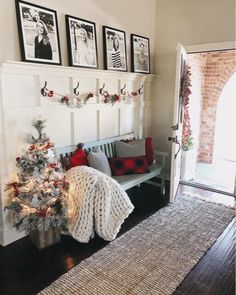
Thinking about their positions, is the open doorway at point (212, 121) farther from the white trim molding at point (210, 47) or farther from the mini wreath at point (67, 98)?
the mini wreath at point (67, 98)

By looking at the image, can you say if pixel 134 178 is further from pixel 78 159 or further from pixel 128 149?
pixel 78 159

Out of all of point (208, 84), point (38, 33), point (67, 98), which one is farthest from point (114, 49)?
point (208, 84)

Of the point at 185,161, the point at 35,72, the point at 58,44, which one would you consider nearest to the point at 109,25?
the point at 58,44

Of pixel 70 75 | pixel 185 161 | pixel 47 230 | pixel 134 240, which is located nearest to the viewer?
pixel 47 230

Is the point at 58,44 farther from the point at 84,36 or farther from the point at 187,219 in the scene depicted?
the point at 187,219

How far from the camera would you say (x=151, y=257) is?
2.42 metres

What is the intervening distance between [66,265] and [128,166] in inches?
57.5

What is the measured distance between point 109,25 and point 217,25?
58.0 inches

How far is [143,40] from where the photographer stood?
3977 mm

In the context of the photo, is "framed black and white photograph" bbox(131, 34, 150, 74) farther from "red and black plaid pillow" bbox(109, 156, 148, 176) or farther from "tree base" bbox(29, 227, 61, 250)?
"tree base" bbox(29, 227, 61, 250)

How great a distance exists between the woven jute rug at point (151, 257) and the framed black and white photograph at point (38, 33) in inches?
77.9

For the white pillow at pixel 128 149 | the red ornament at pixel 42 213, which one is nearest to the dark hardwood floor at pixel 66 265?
the red ornament at pixel 42 213

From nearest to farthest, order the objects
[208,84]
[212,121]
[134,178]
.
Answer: [134,178], [208,84], [212,121]

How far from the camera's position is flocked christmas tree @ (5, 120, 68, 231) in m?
2.35
